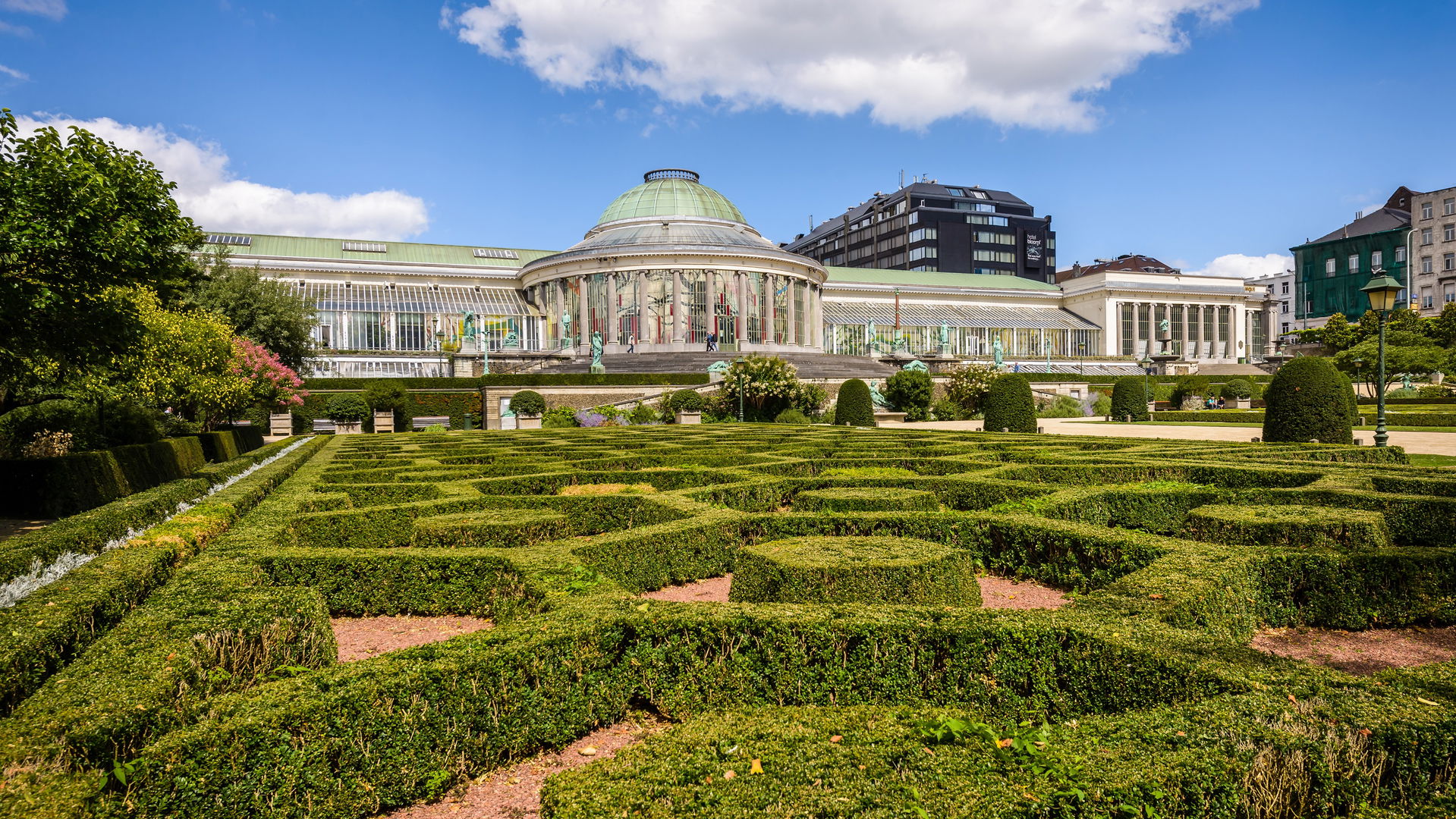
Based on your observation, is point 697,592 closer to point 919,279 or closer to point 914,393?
point 914,393

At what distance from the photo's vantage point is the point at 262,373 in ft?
84.0

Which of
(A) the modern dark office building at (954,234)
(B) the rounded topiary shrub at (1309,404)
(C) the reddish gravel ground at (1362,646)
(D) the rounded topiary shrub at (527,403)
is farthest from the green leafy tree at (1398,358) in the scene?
(A) the modern dark office building at (954,234)

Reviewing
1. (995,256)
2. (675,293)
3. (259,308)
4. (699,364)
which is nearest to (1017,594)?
(259,308)

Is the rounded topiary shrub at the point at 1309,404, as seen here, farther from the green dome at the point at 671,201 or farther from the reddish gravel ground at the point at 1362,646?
the green dome at the point at 671,201

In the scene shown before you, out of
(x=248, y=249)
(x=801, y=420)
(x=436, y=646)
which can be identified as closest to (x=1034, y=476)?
(x=436, y=646)

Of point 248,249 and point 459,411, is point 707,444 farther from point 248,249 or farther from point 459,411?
point 248,249

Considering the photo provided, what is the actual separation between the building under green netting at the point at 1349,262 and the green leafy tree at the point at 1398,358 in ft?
121

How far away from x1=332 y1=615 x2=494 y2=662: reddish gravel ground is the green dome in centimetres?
6166

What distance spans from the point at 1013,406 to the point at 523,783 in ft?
78.8

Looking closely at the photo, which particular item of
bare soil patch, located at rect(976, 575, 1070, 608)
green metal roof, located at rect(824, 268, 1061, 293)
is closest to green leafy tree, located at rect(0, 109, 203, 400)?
bare soil patch, located at rect(976, 575, 1070, 608)

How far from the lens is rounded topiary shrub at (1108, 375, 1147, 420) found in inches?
1460

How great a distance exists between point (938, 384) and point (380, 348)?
1510 inches

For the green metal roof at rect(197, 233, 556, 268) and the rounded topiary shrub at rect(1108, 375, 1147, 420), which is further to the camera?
the green metal roof at rect(197, 233, 556, 268)

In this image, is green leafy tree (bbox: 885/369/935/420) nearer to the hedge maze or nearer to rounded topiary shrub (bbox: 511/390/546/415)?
rounded topiary shrub (bbox: 511/390/546/415)
